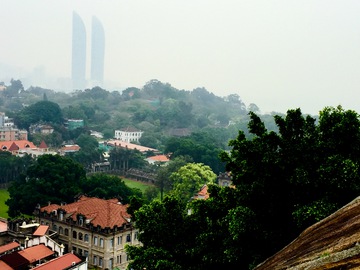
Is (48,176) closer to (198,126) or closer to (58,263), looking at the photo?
(58,263)

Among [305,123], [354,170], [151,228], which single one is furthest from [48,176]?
[354,170]

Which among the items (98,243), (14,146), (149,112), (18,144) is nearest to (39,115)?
(18,144)

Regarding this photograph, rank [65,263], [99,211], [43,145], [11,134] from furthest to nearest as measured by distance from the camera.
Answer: [11,134] → [43,145] → [99,211] → [65,263]

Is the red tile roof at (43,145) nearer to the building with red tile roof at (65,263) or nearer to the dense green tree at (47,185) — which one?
the dense green tree at (47,185)

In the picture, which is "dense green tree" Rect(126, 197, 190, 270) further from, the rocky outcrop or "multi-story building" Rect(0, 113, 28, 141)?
"multi-story building" Rect(0, 113, 28, 141)

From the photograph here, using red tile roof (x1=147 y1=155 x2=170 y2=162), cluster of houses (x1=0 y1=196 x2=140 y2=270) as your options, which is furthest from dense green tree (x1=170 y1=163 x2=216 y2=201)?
red tile roof (x1=147 y1=155 x2=170 y2=162)

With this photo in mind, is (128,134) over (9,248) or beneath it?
over

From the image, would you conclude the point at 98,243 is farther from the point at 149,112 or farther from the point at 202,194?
the point at 149,112
